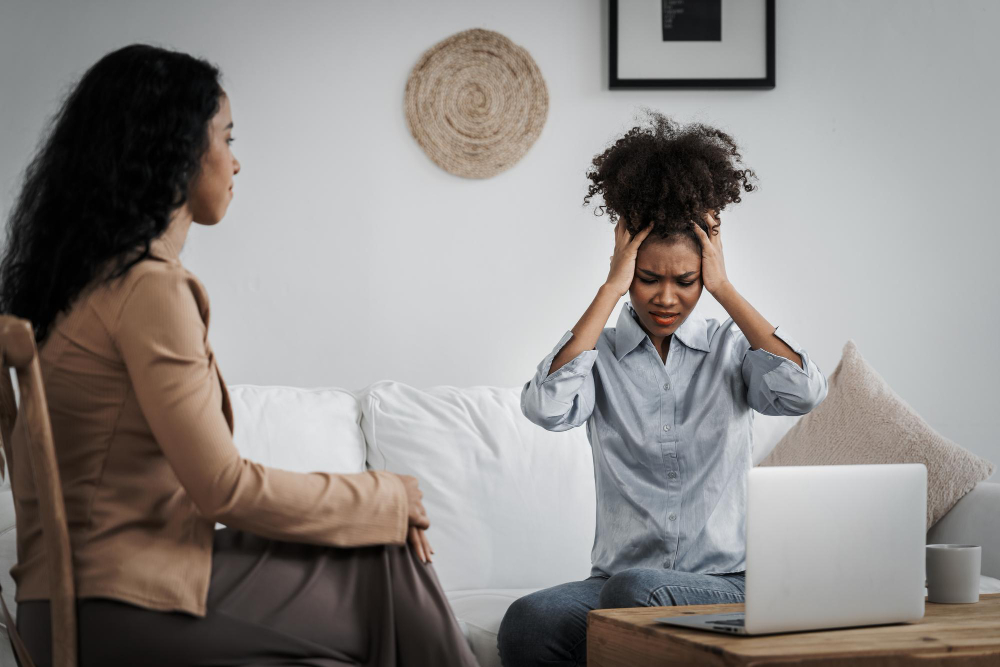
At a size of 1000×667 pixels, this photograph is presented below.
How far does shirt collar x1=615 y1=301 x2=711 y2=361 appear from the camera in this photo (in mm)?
1688

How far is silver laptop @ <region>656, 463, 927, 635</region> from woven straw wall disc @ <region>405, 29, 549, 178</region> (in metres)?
1.59

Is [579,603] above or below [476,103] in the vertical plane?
below

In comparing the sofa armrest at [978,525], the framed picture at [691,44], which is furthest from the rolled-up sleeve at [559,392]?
the framed picture at [691,44]

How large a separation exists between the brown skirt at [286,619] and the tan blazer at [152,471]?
0.08 feet

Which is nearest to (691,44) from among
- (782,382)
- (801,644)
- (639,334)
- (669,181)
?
(669,181)

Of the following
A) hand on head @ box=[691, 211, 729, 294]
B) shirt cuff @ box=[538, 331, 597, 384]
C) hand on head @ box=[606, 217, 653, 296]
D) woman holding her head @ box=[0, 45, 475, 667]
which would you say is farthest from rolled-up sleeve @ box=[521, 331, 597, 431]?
woman holding her head @ box=[0, 45, 475, 667]

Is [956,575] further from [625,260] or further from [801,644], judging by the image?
[625,260]

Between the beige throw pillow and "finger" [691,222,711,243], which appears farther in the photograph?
the beige throw pillow

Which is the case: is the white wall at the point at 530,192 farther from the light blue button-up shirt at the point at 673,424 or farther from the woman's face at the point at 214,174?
the woman's face at the point at 214,174

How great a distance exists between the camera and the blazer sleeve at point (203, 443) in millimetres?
958

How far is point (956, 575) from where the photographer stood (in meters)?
1.28

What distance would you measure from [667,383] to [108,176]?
1.00m

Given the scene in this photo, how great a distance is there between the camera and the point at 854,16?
255 centimetres

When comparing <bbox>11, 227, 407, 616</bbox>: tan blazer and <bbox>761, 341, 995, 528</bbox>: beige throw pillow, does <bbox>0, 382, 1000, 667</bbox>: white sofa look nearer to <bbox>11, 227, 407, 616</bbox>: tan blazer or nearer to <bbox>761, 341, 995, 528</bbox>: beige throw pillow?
<bbox>761, 341, 995, 528</bbox>: beige throw pillow
